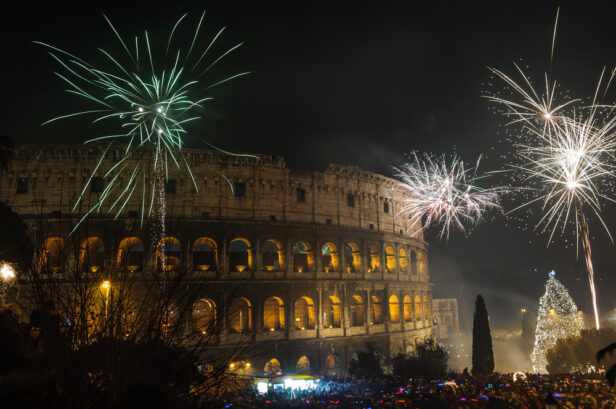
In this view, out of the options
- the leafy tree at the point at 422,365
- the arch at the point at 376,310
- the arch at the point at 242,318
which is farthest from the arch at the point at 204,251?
the leafy tree at the point at 422,365

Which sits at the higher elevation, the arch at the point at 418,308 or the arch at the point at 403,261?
the arch at the point at 403,261

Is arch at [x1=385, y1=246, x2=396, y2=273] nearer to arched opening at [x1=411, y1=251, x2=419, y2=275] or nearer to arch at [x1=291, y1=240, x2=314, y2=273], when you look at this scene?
arched opening at [x1=411, y1=251, x2=419, y2=275]

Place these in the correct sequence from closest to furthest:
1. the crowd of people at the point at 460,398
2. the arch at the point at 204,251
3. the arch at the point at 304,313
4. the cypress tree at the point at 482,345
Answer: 1. the crowd of people at the point at 460,398
2. the cypress tree at the point at 482,345
3. the arch at the point at 204,251
4. the arch at the point at 304,313

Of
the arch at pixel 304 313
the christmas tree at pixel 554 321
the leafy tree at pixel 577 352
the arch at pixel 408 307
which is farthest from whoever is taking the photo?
the arch at pixel 408 307

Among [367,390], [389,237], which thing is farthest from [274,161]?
[367,390]

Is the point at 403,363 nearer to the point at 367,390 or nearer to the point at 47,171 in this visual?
the point at 367,390

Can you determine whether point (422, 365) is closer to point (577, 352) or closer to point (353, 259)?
point (353, 259)

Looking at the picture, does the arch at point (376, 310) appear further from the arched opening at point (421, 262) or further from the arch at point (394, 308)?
the arched opening at point (421, 262)

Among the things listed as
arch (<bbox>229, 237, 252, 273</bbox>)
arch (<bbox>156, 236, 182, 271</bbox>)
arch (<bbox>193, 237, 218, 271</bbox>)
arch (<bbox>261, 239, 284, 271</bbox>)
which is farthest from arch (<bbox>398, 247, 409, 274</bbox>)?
arch (<bbox>156, 236, 182, 271</bbox>)
